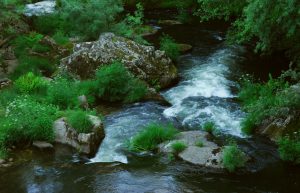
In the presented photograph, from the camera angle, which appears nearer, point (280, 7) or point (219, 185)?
point (219, 185)

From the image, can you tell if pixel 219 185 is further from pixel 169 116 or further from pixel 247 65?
pixel 247 65

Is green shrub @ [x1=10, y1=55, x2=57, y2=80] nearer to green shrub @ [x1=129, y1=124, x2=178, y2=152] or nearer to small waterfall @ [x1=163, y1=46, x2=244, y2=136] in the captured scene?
small waterfall @ [x1=163, y1=46, x2=244, y2=136]

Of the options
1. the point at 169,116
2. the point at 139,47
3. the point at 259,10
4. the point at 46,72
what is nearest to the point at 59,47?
the point at 46,72

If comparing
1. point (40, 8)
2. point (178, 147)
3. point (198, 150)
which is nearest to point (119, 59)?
point (178, 147)

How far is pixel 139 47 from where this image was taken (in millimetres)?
20297

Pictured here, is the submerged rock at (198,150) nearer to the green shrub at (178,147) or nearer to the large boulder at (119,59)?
the green shrub at (178,147)

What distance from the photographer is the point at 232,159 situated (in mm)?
12742

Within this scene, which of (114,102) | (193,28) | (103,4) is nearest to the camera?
(114,102)

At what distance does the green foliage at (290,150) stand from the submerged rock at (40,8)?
56.7 ft

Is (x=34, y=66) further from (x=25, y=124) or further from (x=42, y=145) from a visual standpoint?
(x=42, y=145)

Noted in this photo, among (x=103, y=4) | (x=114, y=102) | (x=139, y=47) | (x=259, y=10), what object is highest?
(x=259, y=10)

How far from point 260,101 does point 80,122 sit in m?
5.71

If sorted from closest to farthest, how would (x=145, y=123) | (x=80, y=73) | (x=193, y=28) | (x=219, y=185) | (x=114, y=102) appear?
(x=219, y=185)
(x=145, y=123)
(x=114, y=102)
(x=80, y=73)
(x=193, y=28)

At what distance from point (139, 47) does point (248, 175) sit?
9424 millimetres
